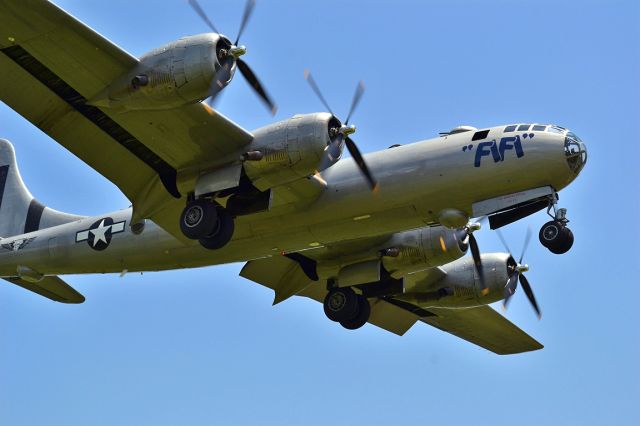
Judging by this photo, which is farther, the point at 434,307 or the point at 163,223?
the point at 434,307

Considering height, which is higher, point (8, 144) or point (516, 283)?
point (8, 144)

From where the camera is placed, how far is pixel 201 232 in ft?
86.5

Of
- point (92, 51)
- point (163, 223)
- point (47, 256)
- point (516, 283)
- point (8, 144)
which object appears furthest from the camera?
point (8, 144)

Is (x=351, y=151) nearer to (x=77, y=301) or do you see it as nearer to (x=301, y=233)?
(x=301, y=233)

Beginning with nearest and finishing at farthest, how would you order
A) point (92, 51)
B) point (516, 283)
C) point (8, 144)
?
point (92, 51) < point (516, 283) < point (8, 144)

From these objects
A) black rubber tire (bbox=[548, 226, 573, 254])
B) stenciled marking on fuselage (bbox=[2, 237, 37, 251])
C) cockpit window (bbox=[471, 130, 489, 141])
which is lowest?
black rubber tire (bbox=[548, 226, 573, 254])

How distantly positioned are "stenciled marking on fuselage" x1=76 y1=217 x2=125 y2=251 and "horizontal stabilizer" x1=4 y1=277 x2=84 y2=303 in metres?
2.40

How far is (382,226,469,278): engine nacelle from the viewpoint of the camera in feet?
99.7

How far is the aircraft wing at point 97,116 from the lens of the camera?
24.3m

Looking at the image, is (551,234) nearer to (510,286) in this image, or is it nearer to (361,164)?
(361,164)

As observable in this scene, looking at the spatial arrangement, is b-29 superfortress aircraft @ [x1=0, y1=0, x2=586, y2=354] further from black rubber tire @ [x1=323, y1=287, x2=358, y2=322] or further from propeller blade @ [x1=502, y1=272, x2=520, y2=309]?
propeller blade @ [x1=502, y1=272, x2=520, y2=309]

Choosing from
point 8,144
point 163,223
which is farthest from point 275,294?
point 8,144

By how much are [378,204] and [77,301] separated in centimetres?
1128

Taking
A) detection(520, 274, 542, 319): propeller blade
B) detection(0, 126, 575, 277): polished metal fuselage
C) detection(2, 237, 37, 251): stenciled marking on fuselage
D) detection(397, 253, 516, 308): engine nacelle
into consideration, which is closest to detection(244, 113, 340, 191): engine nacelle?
detection(0, 126, 575, 277): polished metal fuselage
